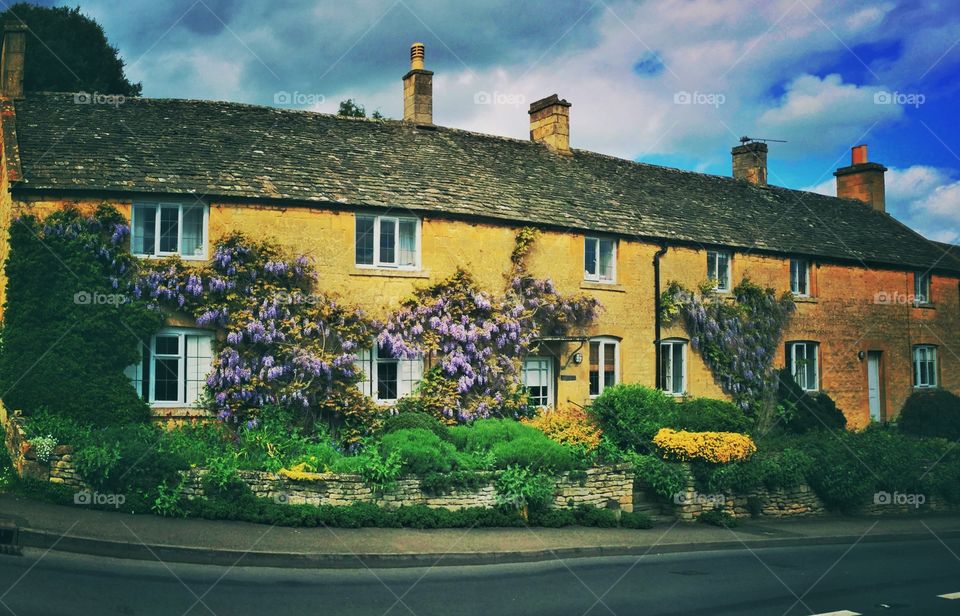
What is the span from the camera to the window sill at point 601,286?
2314 cm

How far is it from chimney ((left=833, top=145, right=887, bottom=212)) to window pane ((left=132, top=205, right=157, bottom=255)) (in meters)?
28.5

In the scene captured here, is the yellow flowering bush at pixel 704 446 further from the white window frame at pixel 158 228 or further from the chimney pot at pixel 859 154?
the chimney pot at pixel 859 154

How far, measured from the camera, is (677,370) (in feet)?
82.2

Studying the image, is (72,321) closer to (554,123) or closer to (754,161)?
(554,123)

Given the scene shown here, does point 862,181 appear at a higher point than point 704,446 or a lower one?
higher

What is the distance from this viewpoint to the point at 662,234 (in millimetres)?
24578

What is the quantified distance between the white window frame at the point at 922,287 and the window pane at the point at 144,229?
26565 mm

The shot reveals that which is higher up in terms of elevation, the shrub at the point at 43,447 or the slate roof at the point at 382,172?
the slate roof at the point at 382,172

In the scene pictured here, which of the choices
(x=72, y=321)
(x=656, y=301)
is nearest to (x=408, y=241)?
(x=72, y=321)

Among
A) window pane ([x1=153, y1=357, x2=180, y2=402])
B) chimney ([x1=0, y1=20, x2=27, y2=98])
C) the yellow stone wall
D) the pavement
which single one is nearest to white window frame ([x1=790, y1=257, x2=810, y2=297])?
the yellow stone wall

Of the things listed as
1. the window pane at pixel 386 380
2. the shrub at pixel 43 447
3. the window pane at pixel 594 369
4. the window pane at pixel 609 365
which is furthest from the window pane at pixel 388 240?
the shrub at pixel 43 447

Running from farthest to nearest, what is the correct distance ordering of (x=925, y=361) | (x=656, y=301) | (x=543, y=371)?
(x=925, y=361) < (x=656, y=301) < (x=543, y=371)

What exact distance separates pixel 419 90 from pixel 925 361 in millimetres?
21503

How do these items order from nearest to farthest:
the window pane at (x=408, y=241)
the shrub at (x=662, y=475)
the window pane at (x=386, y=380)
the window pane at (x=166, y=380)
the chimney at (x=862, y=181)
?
the shrub at (x=662, y=475) < the window pane at (x=166, y=380) < the window pane at (x=386, y=380) < the window pane at (x=408, y=241) < the chimney at (x=862, y=181)
